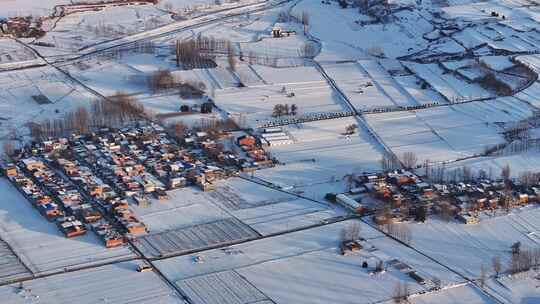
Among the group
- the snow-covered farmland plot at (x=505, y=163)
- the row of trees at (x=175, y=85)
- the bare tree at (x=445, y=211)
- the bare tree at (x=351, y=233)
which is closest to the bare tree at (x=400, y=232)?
the bare tree at (x=351, y=233)

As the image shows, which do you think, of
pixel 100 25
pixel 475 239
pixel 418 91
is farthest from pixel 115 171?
pixel 100 25

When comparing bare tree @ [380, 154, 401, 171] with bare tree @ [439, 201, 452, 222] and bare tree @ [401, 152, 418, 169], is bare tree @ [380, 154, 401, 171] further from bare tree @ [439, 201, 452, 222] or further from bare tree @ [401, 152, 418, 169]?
bare tree @ [439, 201, 452, 222]

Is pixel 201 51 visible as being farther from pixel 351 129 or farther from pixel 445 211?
pixel 445 211

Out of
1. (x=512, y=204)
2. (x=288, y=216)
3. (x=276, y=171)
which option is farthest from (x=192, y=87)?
(x=512, y=204)

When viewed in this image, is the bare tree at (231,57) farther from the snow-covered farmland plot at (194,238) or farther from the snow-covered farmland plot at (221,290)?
the snow-covered farmland plot at (221,290)

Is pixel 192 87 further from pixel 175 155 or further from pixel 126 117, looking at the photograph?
pixel 175 155

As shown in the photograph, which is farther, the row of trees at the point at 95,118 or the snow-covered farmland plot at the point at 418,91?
the snow-covered farmland plot at the point at 418,91
